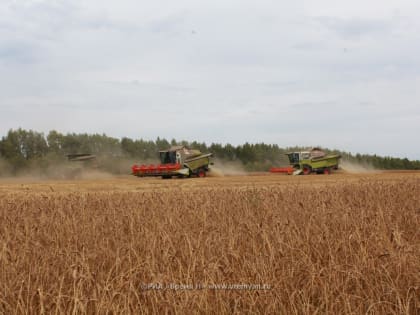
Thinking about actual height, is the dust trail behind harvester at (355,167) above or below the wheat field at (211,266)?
above

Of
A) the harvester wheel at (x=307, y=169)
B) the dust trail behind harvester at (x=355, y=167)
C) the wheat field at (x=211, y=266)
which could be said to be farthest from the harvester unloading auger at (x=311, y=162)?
the wheat field at (x=211, y=266)

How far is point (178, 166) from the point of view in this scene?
3086 cm

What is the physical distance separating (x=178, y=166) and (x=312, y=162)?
9.53m

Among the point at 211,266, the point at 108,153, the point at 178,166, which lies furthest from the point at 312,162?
the point at 211,266

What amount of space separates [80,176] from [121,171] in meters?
4.33

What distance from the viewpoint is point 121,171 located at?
39938mm

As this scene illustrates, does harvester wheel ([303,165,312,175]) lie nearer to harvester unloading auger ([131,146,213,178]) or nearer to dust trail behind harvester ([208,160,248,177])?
harvester unloading auger ([131,146,213,178])

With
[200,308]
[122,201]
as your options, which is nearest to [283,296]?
[200,308]

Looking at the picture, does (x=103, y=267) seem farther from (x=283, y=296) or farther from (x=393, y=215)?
(x=393, y=215)

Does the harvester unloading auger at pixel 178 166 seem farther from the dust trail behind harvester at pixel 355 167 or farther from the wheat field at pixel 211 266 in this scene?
the wheat field at pixel 211 266

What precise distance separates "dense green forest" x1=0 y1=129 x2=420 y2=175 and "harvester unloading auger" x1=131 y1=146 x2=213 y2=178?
8479 millimetres

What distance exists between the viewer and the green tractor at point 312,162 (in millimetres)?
34062

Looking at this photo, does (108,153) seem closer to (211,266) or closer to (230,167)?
(230,167)

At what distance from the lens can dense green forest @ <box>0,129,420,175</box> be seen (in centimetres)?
3869
